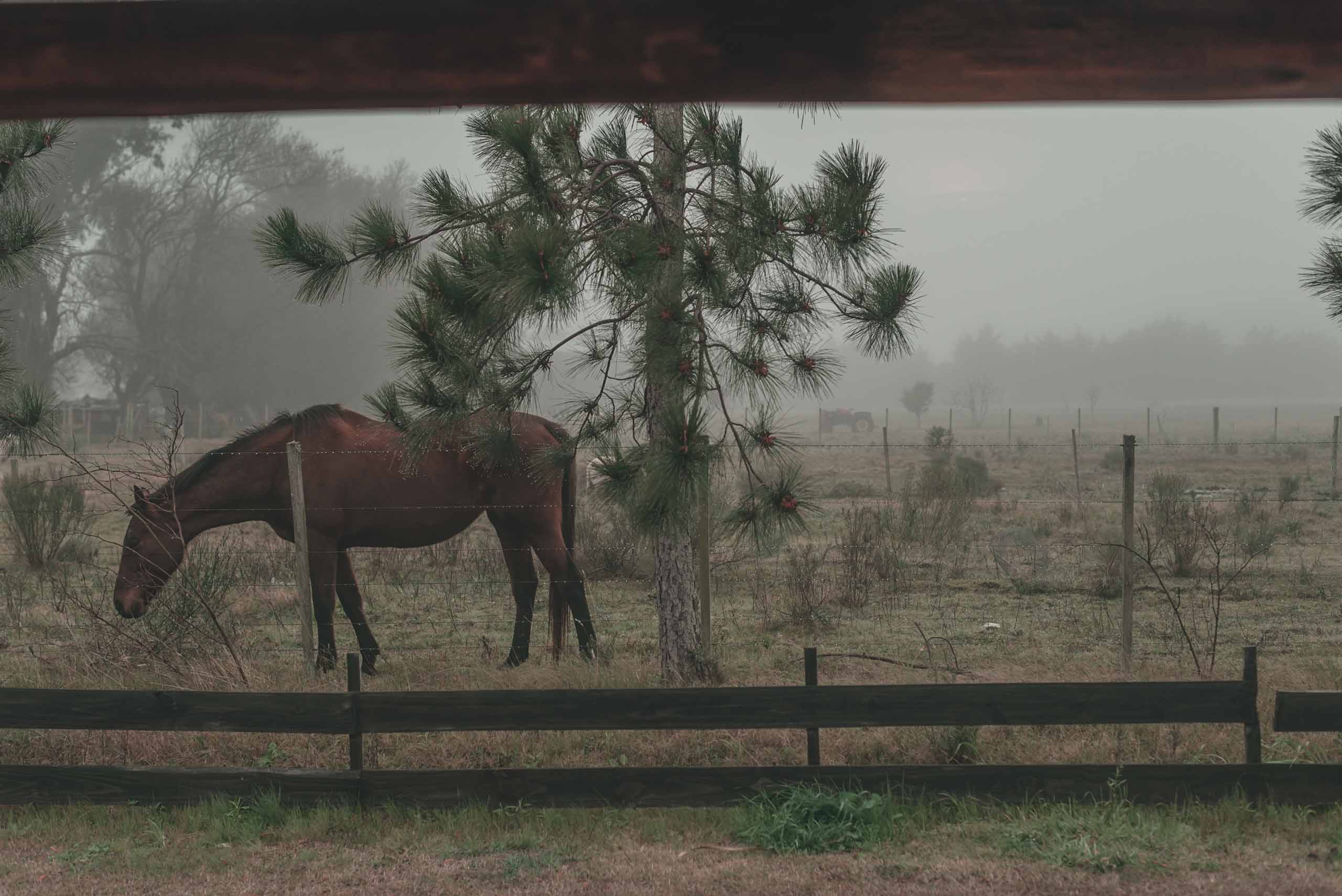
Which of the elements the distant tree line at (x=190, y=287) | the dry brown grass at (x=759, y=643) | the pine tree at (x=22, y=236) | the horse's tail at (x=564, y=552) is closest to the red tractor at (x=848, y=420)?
the distant tree line at (x=190, y=287)

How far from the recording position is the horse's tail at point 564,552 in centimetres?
794

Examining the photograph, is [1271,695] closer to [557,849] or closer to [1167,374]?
[557,849]

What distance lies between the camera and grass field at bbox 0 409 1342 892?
4422mm

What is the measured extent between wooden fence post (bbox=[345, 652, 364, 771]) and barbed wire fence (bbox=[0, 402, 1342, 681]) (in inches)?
63.3

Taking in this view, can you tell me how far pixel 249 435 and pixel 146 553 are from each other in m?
Result: 1.05

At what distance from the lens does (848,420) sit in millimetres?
65625

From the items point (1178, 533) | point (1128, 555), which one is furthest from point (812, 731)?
point (1178, 533)

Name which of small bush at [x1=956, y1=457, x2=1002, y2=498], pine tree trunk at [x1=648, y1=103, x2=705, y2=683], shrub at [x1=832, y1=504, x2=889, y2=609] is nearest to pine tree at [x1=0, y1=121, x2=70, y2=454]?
pine tree trunk at [x1=648, y1=103, x2=705, y2=683]

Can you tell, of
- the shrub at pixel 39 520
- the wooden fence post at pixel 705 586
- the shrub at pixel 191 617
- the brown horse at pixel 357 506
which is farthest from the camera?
the shrub at pixel 39 520

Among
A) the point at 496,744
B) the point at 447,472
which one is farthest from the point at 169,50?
the point at 447,472

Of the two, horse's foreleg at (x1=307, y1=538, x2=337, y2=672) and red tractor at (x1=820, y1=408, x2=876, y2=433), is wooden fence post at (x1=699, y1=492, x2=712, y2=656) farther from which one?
red tractor at (x1=820, y1=408, x2=876, y2=433)

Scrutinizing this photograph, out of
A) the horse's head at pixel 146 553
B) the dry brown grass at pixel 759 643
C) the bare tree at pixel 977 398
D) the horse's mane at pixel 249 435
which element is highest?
the bare tree at pixel 977 398

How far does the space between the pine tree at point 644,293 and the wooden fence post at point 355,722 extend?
59.1 inches

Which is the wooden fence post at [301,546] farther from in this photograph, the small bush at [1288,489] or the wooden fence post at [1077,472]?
the small bush at [1288,489]
